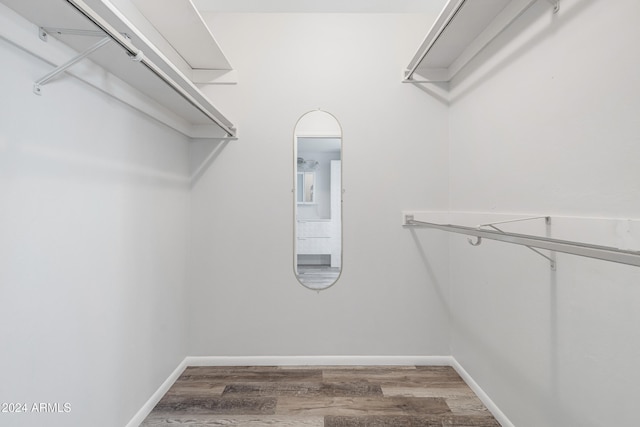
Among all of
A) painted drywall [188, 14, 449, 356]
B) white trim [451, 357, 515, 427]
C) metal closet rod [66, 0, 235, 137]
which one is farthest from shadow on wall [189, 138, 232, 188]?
white trim [451, 357, 515, 427]

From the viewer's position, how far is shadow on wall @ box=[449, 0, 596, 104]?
3.68 ft

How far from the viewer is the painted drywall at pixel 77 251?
89 centimetres

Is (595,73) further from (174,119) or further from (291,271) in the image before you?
(174,119)

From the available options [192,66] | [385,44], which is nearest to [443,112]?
[385,44]

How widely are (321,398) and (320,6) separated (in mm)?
2632

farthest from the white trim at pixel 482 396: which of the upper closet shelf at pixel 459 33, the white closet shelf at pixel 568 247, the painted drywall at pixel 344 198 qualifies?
the upper closet shelf at pixel 459 33

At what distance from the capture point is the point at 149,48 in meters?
1.03

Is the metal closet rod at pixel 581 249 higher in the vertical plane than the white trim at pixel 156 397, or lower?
higher

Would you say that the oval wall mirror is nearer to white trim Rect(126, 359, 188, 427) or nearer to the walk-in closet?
the walk-in closet

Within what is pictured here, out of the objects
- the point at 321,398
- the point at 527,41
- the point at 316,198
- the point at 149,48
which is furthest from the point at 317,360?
the point at 527,41

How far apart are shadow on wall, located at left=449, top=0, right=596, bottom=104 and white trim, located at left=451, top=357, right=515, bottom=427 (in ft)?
6.00

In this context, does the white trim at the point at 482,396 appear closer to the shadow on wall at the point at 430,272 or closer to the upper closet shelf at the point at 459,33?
the shadow on wall at the point at 430,272

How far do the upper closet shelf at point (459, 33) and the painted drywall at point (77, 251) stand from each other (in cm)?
160

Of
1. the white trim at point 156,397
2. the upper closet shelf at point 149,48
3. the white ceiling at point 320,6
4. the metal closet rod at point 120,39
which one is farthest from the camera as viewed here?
the white ceiling at point 320,6
